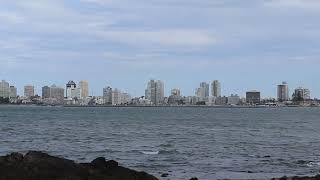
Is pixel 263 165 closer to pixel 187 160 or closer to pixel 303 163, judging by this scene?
pixel 303 163

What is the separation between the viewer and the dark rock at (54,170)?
2023 centimetres

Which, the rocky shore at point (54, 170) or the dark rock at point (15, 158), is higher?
the dark rock at point (15, 158)

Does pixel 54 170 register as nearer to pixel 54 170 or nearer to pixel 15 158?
pixel 54 170

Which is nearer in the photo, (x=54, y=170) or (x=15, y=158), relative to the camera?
(x=54, y=170)

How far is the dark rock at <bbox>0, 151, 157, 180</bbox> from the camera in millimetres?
20234

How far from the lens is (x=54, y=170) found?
68.9 feet

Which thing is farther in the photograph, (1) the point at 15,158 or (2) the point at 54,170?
(1) the point at 15,158

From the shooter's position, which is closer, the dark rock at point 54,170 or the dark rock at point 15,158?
the dark rock at point 54,170

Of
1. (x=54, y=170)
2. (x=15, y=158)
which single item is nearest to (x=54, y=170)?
(x=54, y=170)

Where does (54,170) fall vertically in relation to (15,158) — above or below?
below

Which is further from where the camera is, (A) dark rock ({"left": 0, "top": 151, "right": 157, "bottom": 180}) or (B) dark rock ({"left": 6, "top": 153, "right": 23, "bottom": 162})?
(B) dark rock ({"left": 6, "top": 153, "right": 23, "bottom": 162})

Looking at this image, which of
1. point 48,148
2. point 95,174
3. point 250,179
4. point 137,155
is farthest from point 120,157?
point 95,174

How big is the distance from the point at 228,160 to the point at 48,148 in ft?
59.0

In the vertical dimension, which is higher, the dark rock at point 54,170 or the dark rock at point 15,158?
the dark rock at point 15,158
